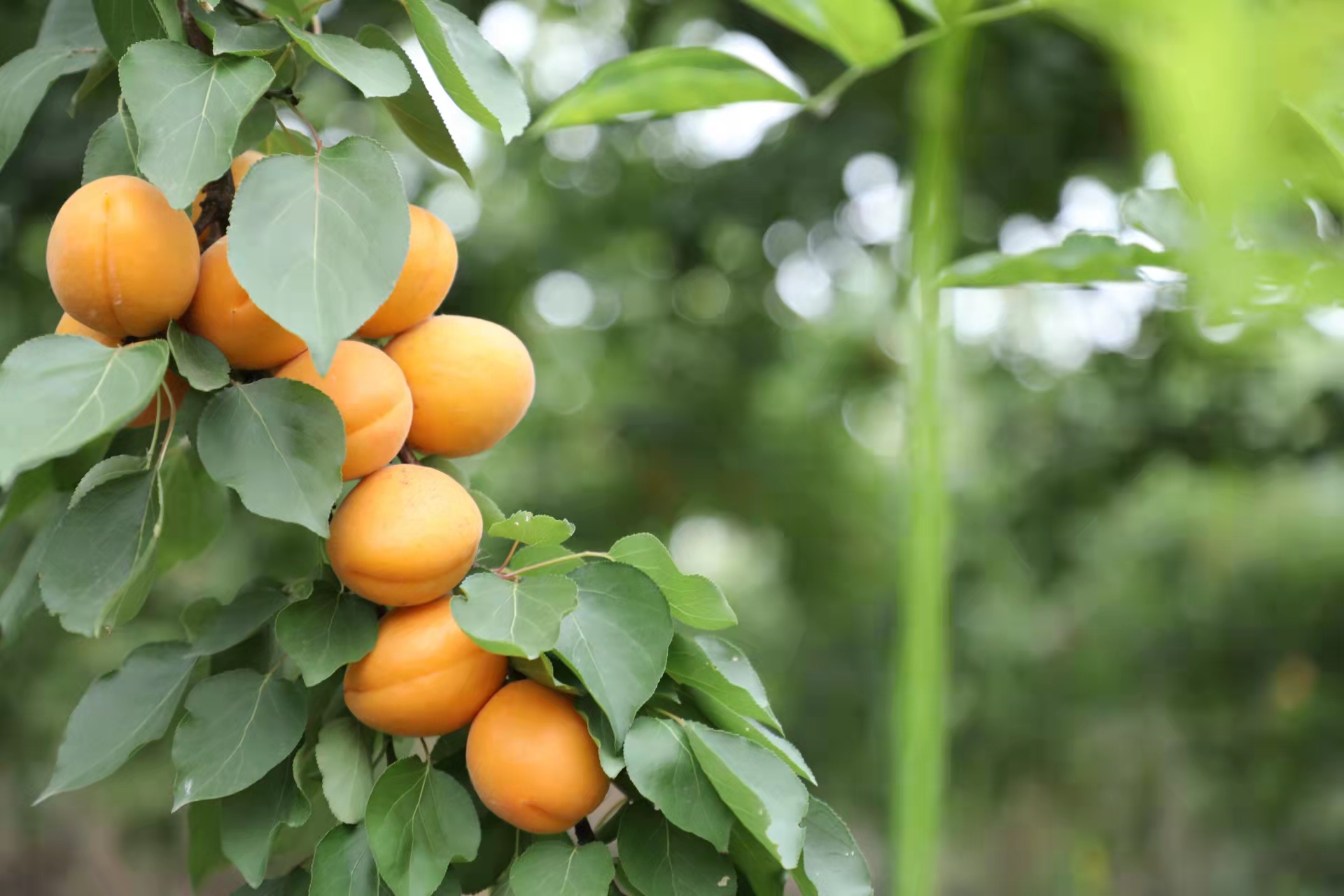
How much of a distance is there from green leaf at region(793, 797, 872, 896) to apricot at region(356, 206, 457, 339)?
0.22 m

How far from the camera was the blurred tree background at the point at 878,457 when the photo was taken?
5.40ft

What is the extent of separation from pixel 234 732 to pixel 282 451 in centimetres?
10

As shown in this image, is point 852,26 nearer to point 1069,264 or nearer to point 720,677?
point 1069,264

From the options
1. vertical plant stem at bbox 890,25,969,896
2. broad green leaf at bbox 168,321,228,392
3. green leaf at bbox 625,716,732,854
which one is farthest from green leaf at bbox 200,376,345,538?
vertical plant stem at bbox 890,25,969,896

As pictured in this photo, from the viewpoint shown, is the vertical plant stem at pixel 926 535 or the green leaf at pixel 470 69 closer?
the vertical plant stem at pixel 926 535

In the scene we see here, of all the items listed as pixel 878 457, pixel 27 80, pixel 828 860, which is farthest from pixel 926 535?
pixel 878 457

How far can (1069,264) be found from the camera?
0.89 ft

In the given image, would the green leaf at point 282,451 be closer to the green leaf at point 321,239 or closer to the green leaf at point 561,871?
the green leaf at point 321,239

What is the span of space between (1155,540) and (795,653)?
69cm

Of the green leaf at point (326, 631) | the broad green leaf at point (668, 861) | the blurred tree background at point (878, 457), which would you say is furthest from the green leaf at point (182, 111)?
the blurred tree background at point (878, 457)

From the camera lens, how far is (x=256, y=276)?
30 cm

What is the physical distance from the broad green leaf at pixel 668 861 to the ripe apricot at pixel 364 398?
0.14 m

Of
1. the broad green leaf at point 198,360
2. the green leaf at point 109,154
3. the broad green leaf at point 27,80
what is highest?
the broad green leaf at point 27,80

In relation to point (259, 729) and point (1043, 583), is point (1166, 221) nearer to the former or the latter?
point (259, 729)
